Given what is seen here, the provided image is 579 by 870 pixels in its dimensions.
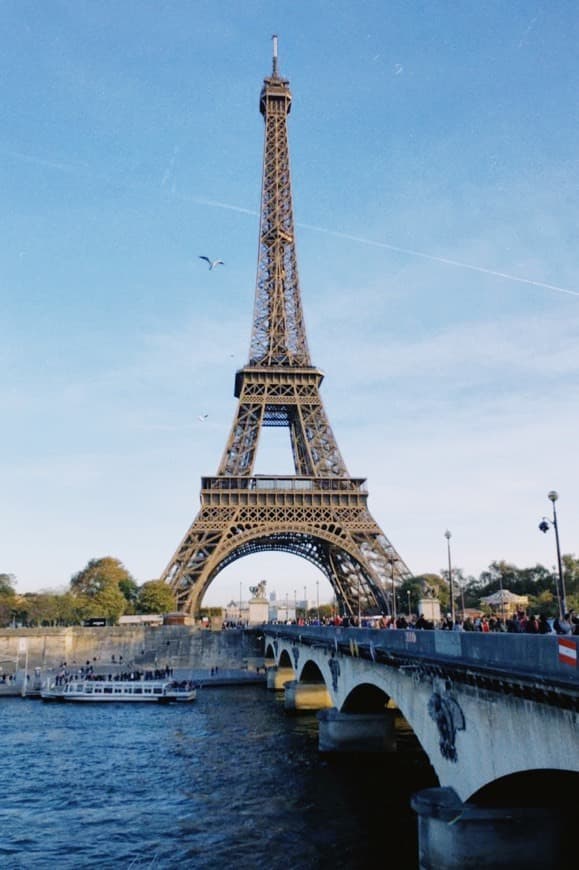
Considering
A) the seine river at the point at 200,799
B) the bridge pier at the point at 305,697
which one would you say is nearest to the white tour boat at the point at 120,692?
the bridge pier at the point at 305,697

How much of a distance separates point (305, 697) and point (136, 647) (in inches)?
1255

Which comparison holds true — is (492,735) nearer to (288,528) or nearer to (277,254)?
(288,528)

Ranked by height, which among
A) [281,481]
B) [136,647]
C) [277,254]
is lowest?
[136,647]

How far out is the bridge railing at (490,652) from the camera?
13023mm

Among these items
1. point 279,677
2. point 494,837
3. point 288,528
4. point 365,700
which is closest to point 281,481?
point 288,528

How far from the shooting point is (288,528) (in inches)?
2872

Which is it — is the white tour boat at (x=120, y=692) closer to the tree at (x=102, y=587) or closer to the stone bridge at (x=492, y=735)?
the tree at (x=102, y=587)

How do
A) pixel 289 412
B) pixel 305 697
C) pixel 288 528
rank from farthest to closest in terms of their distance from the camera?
1. pixel 289 412
2. pixel 288 528
3. pixel 305 697

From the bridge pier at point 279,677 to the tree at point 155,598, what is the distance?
1590cm

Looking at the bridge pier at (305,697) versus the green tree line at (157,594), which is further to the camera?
the green tree line at (157,594)

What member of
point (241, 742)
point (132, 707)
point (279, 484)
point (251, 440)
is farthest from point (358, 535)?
point (241, 742)

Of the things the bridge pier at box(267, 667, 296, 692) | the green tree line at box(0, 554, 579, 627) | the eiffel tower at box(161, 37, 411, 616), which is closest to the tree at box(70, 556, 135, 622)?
the green tree line at box(0, 554, 579, 627)

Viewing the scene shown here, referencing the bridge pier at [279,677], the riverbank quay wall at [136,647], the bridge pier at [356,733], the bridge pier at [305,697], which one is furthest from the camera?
the riverbank quay wall at [136,647]

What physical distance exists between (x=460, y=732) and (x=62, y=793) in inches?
726
